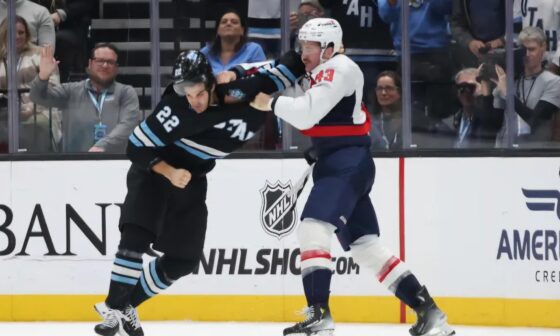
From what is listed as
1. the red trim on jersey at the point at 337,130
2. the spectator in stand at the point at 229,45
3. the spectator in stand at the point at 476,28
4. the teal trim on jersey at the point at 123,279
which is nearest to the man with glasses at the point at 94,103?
the spectator in stand at the point at 229,45

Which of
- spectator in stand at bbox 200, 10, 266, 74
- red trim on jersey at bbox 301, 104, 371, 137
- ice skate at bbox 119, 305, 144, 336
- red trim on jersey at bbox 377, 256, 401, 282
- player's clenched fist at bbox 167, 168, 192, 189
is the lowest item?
ice skate at bbox 119, 305, 144, 336

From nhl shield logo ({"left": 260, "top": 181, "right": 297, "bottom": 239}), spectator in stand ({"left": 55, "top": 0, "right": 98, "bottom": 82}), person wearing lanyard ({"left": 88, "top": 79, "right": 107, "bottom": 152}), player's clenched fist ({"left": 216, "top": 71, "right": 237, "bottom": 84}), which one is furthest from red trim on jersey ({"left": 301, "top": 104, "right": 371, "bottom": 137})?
spectator in stand ({"left": 55, "top": 0, "right": 98, "bottom": 82})

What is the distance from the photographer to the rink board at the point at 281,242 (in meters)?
7.39

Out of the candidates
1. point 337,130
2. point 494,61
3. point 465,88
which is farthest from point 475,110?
point 337,130

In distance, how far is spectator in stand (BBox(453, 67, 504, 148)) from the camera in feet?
24.8

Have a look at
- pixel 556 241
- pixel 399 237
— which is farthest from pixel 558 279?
pixel 399 237

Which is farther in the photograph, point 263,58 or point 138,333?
point 263,58

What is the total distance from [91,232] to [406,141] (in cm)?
190

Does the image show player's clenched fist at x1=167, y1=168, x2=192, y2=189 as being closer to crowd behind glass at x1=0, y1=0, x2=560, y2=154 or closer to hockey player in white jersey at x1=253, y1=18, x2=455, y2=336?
hockey player in white jersey at x1=253, y1=18, x2=455, y2=336

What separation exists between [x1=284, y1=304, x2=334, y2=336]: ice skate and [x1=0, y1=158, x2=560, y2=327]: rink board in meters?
1.46

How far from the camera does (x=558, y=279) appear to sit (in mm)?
7336

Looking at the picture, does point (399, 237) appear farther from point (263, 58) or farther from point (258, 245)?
point (263, 58)

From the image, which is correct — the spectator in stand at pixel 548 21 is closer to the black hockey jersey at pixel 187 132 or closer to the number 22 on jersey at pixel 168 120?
the black hockey jersey at pixel 187 132

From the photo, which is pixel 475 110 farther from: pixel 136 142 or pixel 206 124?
pixel 136 142
